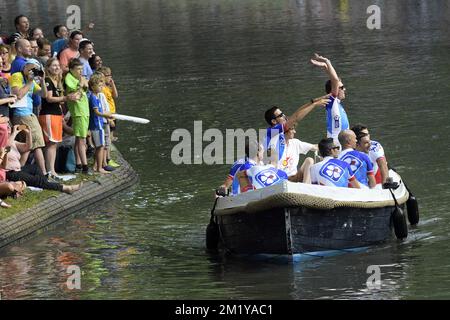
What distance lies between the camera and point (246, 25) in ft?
166

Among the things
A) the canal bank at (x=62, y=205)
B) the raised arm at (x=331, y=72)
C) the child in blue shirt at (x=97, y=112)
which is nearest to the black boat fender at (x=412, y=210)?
the raised arm at (x=331, y=72)

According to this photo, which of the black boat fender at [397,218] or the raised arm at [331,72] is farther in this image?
the raised arm at [331,72]

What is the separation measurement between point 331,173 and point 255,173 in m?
1.03

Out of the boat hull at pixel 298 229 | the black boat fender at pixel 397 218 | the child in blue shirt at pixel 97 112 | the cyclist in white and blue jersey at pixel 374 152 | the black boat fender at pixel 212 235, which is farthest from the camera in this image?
the child in blue shirt at pixel 97 112

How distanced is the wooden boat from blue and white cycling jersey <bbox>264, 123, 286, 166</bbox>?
1.19 m

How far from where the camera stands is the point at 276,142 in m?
18.8

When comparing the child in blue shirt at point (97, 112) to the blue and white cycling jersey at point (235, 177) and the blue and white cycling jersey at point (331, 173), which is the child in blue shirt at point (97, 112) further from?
the blue and white cycling jersey at point (331, 173)

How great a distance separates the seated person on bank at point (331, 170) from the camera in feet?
58.5

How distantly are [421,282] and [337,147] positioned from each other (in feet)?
7.76

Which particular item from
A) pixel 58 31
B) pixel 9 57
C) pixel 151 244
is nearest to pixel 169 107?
pixel 58 31

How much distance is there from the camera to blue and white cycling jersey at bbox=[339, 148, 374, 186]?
18.4 m

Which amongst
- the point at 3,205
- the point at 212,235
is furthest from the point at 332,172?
the point at 3,205

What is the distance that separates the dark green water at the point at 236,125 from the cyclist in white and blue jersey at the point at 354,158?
1052 millimetres
